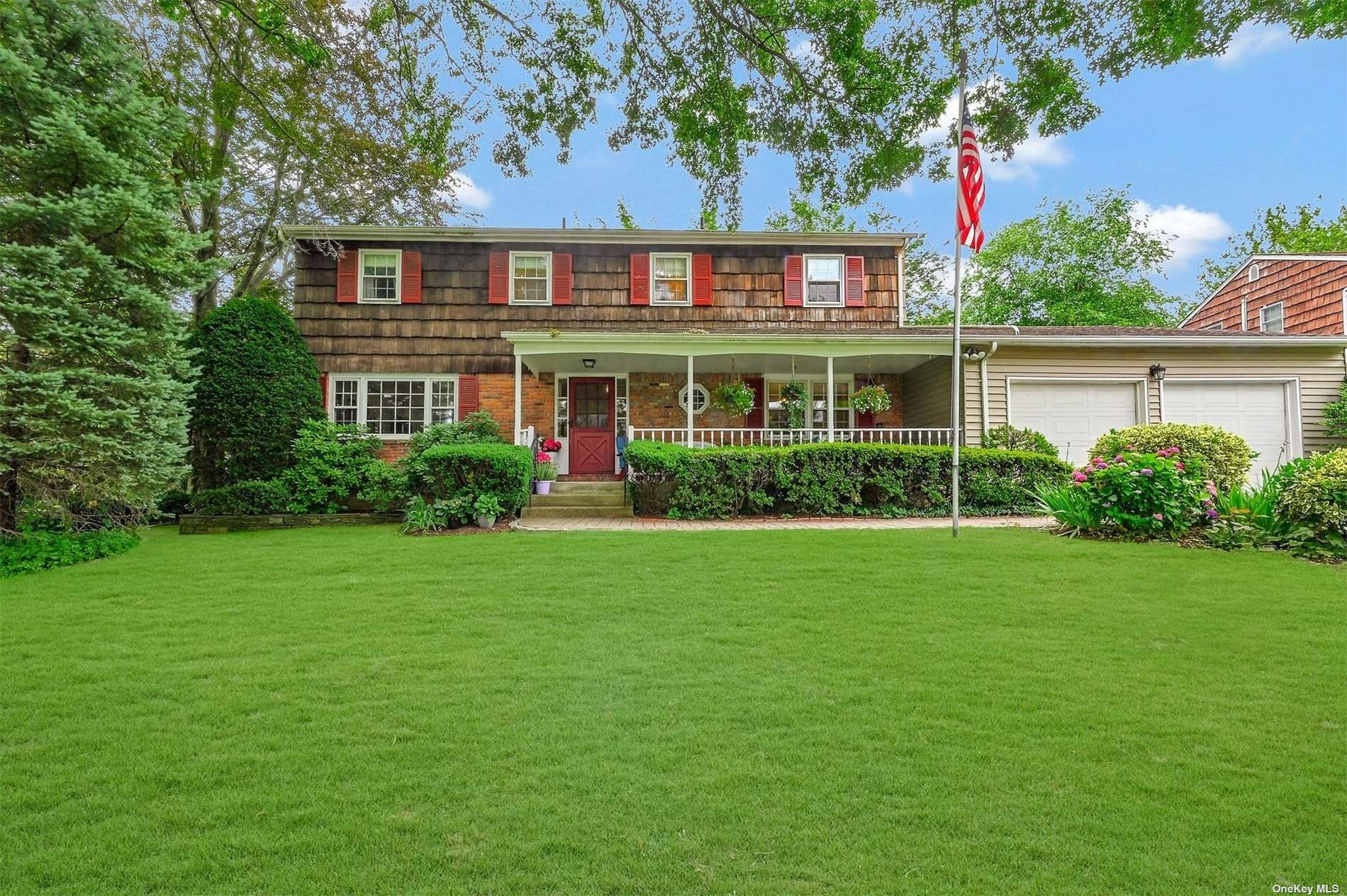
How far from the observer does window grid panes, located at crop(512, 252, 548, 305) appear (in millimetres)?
13953

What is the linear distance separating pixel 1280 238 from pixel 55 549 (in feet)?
126

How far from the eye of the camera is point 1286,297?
17312 mm

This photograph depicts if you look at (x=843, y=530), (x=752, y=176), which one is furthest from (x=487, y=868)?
(x=843, y=530)

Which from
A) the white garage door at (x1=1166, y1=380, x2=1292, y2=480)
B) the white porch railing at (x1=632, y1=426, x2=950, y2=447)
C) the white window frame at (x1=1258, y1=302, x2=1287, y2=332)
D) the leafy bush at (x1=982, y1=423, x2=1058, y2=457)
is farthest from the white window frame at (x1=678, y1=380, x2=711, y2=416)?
the white window frame at (x1=1258, y1=302, x2=1287, y2=332)

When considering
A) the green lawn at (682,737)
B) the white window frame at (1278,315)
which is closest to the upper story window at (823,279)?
the green lawn at (682,737)

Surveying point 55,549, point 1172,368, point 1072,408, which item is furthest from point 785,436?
point 55,549

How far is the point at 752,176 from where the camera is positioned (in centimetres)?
475

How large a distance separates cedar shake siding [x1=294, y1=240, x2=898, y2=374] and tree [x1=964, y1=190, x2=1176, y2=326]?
607 inches

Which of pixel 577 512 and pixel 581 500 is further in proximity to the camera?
pixel 581 500

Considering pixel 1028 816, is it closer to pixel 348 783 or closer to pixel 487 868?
pixel 487 868

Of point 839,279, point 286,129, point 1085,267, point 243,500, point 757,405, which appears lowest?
point 243,500

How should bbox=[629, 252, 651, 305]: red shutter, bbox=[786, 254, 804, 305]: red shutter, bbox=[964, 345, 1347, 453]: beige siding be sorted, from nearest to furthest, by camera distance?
1. bbox=[964, 345, 1347, 453]: beige siding
2. bbox=[629, 252, 651, 305]: red shutter
3. bbox=[786, 254, 804, 305]: red shutter

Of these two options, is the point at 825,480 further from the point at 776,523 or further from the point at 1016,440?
the point at 1016,440

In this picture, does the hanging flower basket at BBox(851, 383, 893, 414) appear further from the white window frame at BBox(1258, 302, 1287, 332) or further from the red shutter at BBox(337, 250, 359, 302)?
the white window frame at BBox(1258, 302, 1287, 332)
